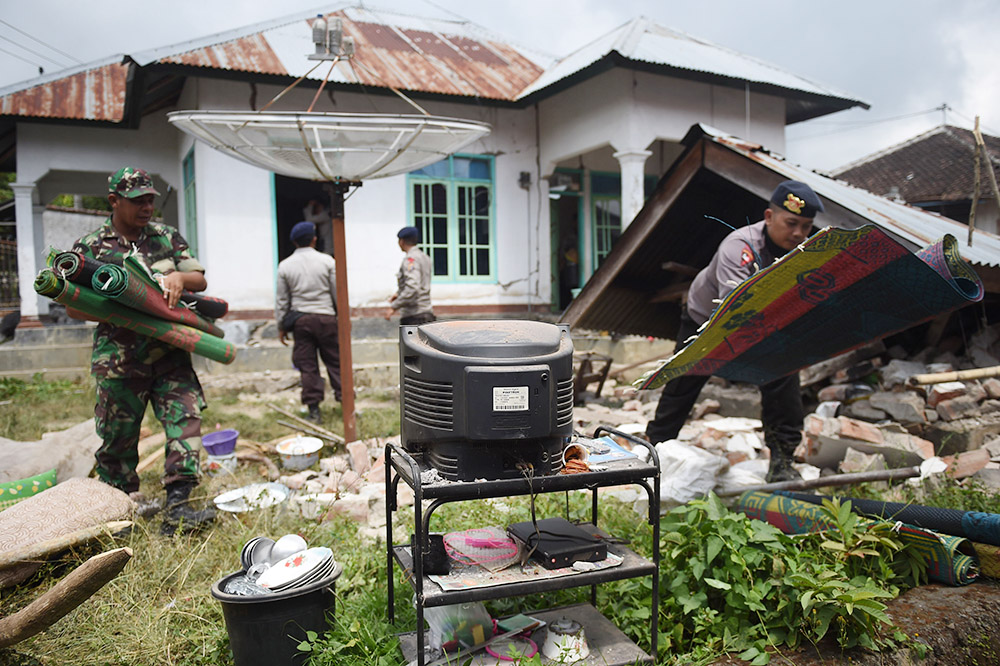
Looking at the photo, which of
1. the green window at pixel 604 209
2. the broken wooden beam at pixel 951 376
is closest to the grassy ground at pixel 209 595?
the broken wooden beam at pixel 951 376

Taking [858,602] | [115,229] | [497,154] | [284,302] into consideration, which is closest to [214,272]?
[284,302]

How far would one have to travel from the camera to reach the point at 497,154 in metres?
10.8

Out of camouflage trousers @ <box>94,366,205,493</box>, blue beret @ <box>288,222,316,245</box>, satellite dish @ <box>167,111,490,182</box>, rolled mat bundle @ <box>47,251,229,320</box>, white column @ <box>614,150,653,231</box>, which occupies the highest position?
white column @ <box>614,150,653,231</box>

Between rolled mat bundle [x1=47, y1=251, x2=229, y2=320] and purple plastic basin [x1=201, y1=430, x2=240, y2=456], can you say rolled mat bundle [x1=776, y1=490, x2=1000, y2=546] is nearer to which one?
rolled mat bundle [x1=47, y1=251, x2=229, y2=320]

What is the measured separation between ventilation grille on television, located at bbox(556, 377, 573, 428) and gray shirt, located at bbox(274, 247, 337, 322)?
181 inches

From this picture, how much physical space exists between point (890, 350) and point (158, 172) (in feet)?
35.6

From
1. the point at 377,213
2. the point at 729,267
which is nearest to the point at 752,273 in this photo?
the point at 729,267

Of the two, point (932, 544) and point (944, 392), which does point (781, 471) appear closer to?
point (932, 544)

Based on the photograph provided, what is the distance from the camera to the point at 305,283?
643cm

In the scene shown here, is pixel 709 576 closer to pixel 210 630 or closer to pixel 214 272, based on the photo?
pixel 210 630

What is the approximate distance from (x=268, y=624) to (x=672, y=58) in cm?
931

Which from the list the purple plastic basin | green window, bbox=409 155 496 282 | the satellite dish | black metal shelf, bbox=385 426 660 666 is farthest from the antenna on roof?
green window, bbox=409 155 496 282

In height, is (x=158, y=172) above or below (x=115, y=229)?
above

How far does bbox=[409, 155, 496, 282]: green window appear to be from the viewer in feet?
34.1
